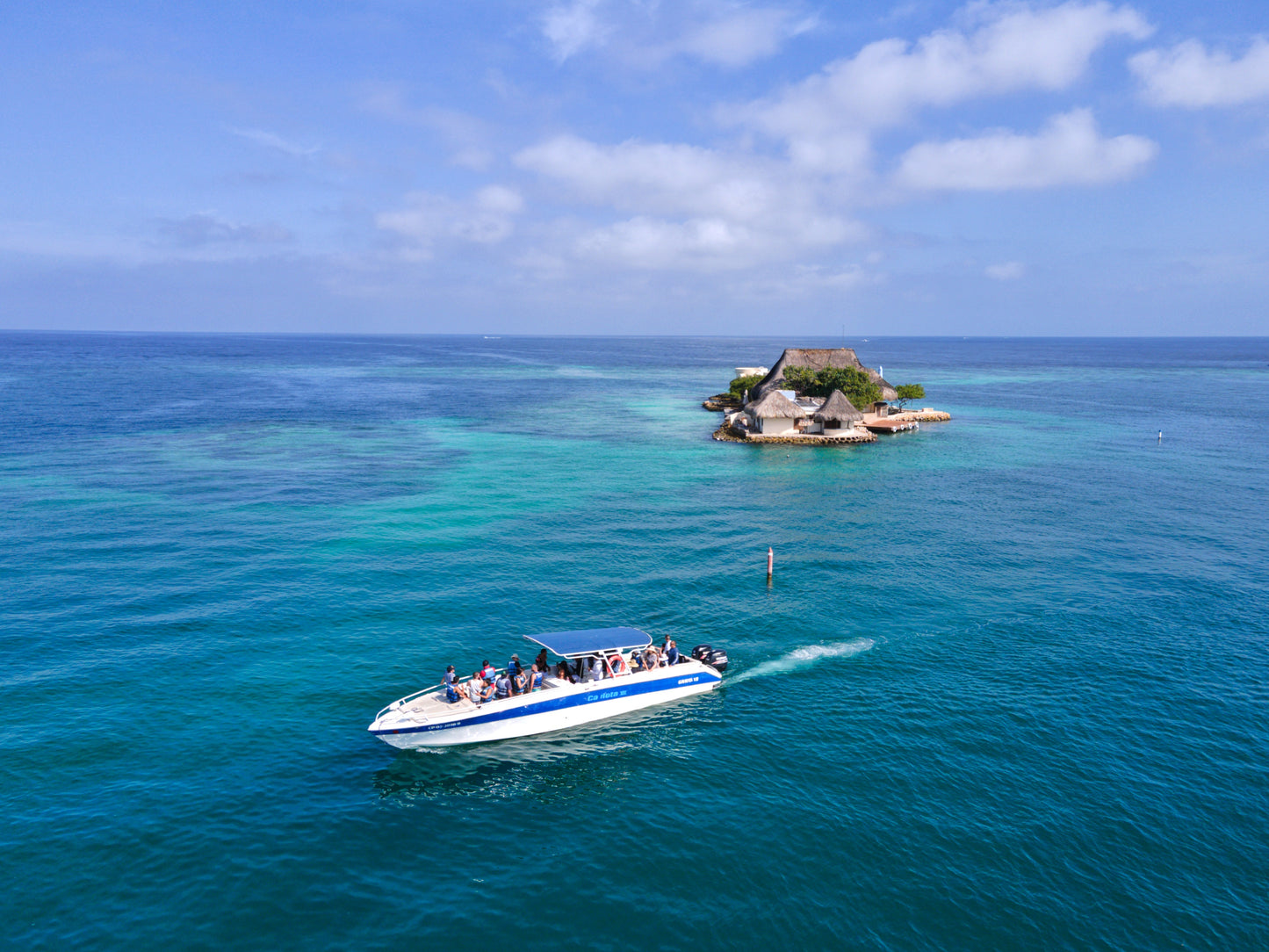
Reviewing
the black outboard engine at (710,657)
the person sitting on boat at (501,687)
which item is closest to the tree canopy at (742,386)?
the black outboard engine at (710,657)

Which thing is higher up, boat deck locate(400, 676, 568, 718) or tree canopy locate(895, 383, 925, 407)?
tree canopy locate(895, 383, 925, 407)

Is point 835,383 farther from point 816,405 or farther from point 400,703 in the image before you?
point 400,703

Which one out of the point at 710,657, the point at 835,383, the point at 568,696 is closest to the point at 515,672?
the point at 568,696

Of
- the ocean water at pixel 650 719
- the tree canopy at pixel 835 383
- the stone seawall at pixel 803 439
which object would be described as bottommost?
the ocean water at pixel 650 719

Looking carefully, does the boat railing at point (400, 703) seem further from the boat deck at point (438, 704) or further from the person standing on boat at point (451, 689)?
the person standing on boat at point (451, 689)

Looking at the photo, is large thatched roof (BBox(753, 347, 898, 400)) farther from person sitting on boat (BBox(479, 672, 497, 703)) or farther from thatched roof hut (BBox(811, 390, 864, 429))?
person sitting on boat (BBox(479, 672, 497, 703))

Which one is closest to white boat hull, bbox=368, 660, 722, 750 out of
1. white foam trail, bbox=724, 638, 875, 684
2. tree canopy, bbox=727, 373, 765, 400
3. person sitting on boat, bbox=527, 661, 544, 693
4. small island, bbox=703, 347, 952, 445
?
person sitting on boat, bbox=527, 661, 544, 693
